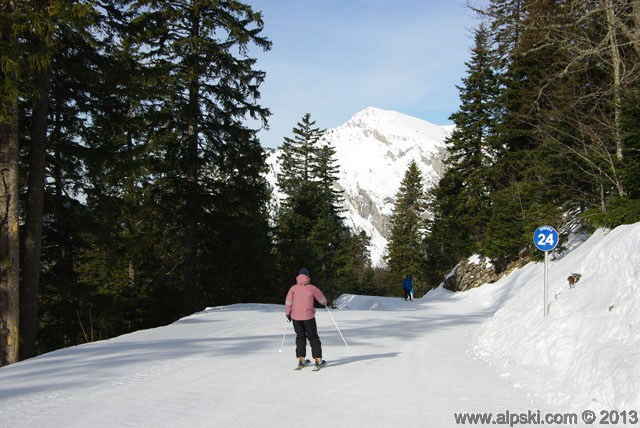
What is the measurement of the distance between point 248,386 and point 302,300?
1970 mm

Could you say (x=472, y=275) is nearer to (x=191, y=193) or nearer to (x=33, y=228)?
(x=191, y=193)

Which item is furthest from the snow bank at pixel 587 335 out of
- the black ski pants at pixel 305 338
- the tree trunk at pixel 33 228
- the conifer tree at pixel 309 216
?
the conifer tree at pixel 309 216

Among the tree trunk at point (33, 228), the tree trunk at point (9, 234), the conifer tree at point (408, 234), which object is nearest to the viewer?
the tree trunk at point (9, 234)

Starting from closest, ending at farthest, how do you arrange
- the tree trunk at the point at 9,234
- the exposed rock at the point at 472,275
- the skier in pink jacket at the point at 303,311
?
the skier in pink jacket at the point at 303,311, the tree trunk at the point at 9,234, the exposed rock at the point at 472,275

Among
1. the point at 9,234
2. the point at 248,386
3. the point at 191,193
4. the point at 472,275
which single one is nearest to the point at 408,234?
the point at 472,275

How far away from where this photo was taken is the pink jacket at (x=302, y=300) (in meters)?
7.89

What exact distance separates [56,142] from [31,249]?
9.40ft

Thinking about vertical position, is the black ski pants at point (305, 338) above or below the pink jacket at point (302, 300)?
below

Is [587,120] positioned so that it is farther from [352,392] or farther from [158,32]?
[158,32]

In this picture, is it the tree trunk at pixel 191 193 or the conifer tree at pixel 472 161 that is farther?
the conifer tree at pixel 472 161

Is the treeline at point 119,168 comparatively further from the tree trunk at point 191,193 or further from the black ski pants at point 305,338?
the black ski pants at point 305,338

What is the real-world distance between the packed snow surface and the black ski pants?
0.35m

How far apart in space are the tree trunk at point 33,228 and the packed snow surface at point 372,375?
2.47m

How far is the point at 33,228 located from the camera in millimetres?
10922
